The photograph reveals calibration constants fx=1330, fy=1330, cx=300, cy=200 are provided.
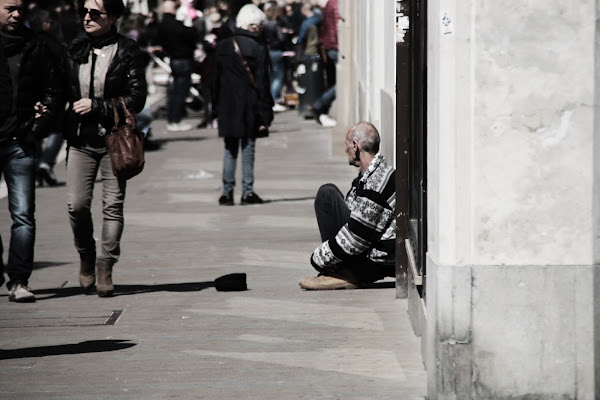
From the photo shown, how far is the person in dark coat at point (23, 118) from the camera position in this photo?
26.4ft

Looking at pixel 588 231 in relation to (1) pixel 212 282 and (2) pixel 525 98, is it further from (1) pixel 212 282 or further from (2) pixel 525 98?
(1) pixel 212 282

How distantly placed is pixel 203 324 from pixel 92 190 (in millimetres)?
1323

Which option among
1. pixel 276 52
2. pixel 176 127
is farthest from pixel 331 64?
pixel 276 52

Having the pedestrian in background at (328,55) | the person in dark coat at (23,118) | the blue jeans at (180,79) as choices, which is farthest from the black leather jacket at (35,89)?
the blue jeans at (180,79)

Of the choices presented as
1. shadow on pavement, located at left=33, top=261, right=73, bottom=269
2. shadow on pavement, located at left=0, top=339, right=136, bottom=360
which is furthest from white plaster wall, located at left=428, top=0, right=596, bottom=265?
shadow on pavement, located at left=33, top=261, right=73, bottom=269

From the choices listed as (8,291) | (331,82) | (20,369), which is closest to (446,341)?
(20,369)

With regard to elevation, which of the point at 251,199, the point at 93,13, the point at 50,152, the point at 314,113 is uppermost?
the point at 93,13

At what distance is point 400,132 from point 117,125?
1.80 metres

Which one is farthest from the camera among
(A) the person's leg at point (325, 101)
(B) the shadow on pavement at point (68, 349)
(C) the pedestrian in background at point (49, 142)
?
(A) the person's leg at point (325, 101)

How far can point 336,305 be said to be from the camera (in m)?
7.90

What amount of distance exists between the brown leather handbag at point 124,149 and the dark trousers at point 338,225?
1235 mm

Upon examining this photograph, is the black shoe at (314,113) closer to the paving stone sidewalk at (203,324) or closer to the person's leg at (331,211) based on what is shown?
the paving stone sidewalk at (203,324)

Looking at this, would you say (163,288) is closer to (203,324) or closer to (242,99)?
(203,324)

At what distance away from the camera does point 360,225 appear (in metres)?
8.06
